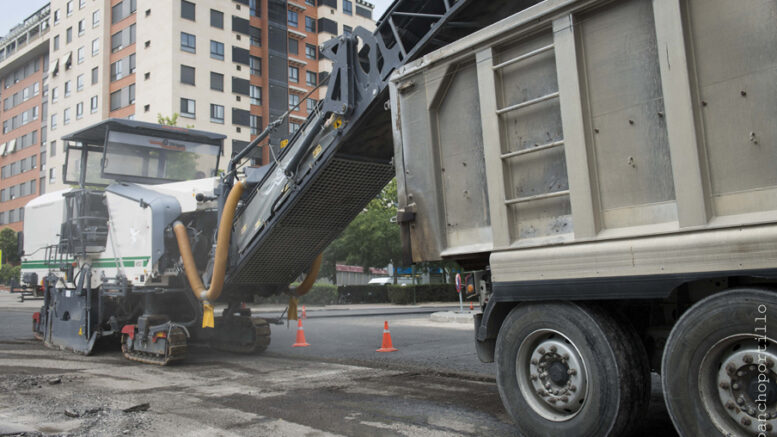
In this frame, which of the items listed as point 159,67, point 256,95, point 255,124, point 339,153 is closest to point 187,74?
point 159,67

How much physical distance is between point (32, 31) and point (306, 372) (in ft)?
220

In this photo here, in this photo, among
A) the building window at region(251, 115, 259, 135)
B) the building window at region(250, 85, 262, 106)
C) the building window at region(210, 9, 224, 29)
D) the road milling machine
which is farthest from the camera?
the building window at region(250, 85, 262, 106)

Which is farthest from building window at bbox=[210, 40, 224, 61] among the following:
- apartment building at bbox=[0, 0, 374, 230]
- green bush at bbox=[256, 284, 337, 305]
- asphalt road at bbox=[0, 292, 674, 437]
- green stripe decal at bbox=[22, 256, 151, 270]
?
asphalt road at bbox=[0, 292, 674, 437]

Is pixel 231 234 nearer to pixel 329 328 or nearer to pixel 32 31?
pixel 329 328

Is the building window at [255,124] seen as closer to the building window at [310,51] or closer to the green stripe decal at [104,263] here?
the building window at [310,51]

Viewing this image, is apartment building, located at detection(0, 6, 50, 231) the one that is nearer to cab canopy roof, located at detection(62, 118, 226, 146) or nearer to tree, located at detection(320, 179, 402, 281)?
tree, located at detection(320, 179, 402, 281)

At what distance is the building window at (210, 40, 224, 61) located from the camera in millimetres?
44809

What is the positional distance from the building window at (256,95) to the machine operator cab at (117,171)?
40.5 metres

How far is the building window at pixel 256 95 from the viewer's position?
164 feet

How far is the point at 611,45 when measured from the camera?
403 cm

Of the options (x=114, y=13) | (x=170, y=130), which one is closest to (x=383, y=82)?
(x=170, y=130)

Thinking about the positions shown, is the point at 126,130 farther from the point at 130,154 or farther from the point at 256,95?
the point at 256,95

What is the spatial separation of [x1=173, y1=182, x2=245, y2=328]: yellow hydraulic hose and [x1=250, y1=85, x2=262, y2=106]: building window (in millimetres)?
42616

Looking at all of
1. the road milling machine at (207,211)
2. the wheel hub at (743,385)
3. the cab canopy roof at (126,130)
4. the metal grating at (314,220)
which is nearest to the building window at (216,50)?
the road milling machine at (207,211)
